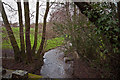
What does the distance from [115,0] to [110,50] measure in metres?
0.78

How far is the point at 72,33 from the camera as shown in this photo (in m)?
2.30

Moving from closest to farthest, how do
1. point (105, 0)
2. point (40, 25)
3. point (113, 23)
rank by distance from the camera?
point (113, 23) → point (105, 0) → point (40, 25)

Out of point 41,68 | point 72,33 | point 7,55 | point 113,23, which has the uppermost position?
point 113,23

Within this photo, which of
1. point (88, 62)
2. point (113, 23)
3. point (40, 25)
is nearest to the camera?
point (113, 23)

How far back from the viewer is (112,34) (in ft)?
4.54

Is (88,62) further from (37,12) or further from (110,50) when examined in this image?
(37,12)

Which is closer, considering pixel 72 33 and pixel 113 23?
pixel 113 23

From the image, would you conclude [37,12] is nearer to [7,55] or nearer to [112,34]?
[7,55]

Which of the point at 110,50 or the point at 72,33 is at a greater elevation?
the point at 72,33

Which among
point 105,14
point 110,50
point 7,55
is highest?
point 105,14

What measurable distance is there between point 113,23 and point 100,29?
184 mm

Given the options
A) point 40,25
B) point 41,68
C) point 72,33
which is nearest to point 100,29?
point 72,33

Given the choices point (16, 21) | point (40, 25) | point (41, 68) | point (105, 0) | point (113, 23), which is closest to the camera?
point (113, 23)

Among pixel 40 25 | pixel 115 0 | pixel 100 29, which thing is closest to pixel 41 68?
pixel 40 25
